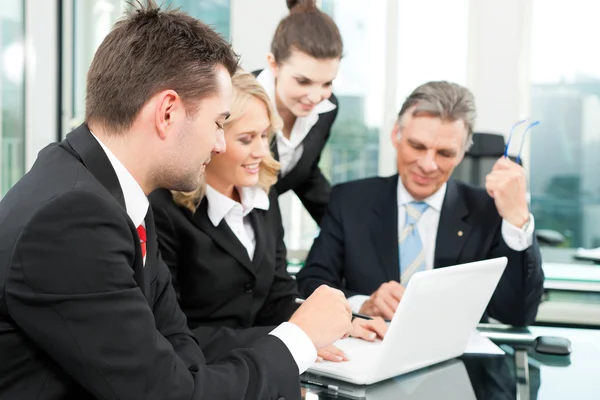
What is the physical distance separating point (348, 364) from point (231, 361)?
36 centimetres

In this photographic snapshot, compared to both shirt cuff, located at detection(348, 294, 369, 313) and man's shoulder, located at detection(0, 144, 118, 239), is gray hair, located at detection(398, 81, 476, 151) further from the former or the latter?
man's shoulder, located at detection(0, 144, 118, 239)

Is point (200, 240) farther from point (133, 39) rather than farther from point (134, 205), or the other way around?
point (133, 39)

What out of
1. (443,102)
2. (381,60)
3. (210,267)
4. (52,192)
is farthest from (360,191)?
(381,60)

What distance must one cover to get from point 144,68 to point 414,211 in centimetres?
140

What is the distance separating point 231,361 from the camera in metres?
1.18

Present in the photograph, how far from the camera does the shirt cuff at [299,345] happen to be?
1244mm

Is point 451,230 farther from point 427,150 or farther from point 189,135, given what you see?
point 189,135

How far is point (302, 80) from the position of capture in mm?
2410

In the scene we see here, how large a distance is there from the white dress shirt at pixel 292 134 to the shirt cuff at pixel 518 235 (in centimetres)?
85

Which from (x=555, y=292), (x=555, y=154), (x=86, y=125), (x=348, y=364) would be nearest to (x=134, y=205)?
(x=86, y=125)

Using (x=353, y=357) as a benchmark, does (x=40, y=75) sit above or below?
above

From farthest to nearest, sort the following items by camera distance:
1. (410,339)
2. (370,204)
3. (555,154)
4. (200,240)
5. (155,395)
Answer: (555,154), (370,204), (200,240), (410,339), (155,395)

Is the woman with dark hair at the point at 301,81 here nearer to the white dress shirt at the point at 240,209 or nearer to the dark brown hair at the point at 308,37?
the dark brown hair at the point at 308,37

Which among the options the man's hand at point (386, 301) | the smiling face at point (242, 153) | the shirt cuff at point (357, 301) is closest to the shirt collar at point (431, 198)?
the shirt cuff at point (357, 301)
